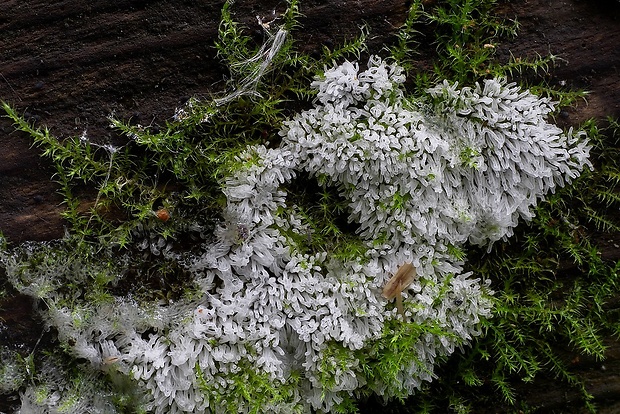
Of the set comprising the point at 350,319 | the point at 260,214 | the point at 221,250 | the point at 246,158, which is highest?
the point at 246,158

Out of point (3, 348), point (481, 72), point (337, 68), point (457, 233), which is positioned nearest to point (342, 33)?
point (337, 68)

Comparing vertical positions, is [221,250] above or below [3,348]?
above

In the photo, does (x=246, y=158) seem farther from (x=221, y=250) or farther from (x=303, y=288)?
(x=303, y=288)

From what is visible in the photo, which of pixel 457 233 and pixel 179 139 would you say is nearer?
pixel 179 139

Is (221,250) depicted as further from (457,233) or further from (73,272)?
(457,233)

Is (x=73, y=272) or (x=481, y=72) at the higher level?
(x=481, y=72)

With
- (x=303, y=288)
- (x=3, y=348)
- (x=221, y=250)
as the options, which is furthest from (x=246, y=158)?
(x=3, y=348)
